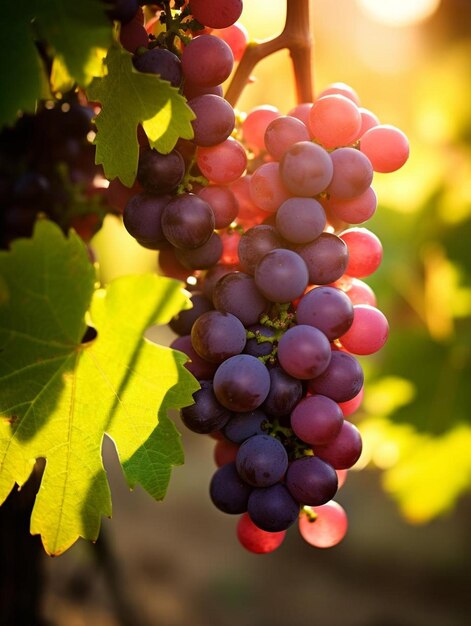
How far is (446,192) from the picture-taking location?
1.70 m

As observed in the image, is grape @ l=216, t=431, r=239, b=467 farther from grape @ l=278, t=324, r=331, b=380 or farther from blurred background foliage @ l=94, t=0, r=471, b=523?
blurred background foliage @ l=94, t=0, r=471, b=523

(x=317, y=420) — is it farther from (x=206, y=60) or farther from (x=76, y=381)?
(x=206, y=60)

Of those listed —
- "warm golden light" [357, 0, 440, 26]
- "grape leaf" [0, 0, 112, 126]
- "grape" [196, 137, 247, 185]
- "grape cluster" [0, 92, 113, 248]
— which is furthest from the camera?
"warm golden light" [357, 0, 440, 26]

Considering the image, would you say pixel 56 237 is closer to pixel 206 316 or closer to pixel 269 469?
pixel 206 316

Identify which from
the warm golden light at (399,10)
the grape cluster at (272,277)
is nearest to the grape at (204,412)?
the grape cluster at (272,277)

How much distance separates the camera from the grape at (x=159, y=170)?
1.90 feet

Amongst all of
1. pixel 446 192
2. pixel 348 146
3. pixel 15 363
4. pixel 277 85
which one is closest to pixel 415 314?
pixel 446 192

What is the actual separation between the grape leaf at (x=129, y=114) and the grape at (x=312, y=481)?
30cm

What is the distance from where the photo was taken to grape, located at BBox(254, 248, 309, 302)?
0.57 meters

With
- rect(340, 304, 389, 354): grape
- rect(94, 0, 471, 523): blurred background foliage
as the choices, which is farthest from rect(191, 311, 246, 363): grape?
rect(94, 0, 471, 523): blurred background foliage

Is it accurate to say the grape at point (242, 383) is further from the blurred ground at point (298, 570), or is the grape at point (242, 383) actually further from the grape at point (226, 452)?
the blurred ground at point (298, 570)

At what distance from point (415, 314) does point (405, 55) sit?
1.57 metres

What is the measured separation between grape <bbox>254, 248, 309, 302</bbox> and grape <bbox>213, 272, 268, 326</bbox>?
0.02 metres

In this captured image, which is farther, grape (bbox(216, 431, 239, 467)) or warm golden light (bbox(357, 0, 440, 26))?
warm golden light (bbox(357, 0, 440, 26))
